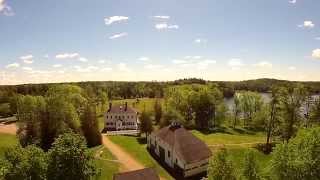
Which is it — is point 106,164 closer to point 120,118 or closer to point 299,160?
point 299,160

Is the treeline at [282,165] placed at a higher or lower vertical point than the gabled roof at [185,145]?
higher

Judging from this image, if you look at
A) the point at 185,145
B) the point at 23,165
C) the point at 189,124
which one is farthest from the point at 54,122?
the point at 189,124

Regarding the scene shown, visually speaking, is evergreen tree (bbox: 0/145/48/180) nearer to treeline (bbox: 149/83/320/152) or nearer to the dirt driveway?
treeline (bbox: 149/83/320/152)

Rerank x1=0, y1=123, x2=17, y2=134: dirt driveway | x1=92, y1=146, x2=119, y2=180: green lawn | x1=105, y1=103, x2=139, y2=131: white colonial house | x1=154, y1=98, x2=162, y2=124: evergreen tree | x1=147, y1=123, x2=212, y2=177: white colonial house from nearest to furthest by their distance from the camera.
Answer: x1=92, y1=146, x2=119, y2=180: green lawn
x1=147, y1=123, x2=212, y2=177: white colonial house
x1=0, y1=123, x2=17, y2=134: dirt driveway
x1=105, y1=103, x2=139, y2=131: white colonial house
x1=154, y1=98, x2=162, y2=124: evergreen tree

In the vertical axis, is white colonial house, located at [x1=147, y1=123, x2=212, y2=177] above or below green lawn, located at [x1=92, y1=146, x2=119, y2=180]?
above

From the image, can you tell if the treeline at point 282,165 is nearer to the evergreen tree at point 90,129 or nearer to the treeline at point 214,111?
Result: the treeline at point 214,111

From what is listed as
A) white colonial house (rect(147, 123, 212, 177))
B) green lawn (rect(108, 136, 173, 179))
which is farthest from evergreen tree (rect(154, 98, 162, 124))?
white colonial house (rect(147, 123, 212, 177))

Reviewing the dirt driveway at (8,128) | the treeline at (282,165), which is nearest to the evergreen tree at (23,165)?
the treeline at (282,165)
